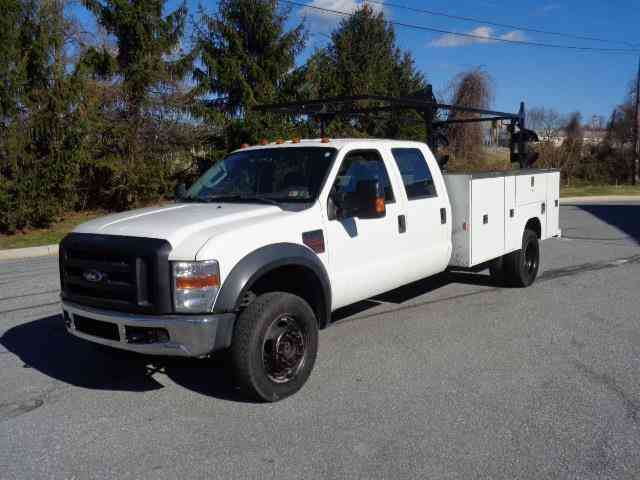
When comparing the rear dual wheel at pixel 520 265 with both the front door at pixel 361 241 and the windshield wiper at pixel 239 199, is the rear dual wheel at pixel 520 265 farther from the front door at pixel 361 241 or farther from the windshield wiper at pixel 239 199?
the windshield wiper at pixel 239 199

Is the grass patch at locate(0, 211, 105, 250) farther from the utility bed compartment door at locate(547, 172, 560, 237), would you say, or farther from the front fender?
the front fender

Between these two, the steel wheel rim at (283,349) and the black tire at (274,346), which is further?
the steel wheel rim at (283,349)

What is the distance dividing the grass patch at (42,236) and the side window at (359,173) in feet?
34.2

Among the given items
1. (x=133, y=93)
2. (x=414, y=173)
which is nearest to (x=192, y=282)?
(x=414, y=173)

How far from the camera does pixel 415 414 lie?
167 inches

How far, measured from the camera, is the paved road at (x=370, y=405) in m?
3.61

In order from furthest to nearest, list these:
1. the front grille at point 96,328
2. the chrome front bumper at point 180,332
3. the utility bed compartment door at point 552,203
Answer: the utility bed compartment door at point 552,203 < the front grille at point 96,328 < the chrome front bumper at point 180,332

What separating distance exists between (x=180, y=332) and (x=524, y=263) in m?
5.43

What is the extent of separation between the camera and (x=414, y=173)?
6.32 m

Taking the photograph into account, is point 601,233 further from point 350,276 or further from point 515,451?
point 515,451

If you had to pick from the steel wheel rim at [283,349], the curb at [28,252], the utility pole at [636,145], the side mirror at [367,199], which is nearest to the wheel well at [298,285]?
the steel wheel rim at [283,349]

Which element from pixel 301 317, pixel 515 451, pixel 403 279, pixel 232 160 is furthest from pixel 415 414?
pixel 232 160

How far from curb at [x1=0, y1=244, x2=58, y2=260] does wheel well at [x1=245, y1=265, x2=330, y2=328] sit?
379 inches

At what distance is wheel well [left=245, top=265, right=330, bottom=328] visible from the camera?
4.79 meters
